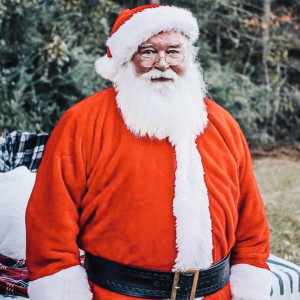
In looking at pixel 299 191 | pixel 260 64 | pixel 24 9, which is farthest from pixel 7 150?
pixel 260 64

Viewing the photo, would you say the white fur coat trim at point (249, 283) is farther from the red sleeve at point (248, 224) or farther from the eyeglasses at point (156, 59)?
the eyeglasses at point (156, 59)

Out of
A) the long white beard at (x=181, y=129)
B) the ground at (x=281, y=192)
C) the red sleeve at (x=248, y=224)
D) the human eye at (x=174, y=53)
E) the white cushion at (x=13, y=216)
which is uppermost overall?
the human eye at (x=174, y=53)

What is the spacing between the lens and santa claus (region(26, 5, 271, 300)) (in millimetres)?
1893

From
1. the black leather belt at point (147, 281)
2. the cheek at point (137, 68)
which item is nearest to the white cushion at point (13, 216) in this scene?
the black leather belt at point (147, 281)

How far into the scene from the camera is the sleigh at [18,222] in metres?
2.81

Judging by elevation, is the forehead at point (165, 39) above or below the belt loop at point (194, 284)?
above

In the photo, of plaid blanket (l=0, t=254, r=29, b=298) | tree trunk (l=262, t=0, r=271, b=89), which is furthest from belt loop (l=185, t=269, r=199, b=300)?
tree trunk (l=262, t=0, r=271, b=89)

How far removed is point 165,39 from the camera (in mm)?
2055

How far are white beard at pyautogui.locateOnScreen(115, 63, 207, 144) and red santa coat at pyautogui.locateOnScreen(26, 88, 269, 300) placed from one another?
A: 2.0 inches

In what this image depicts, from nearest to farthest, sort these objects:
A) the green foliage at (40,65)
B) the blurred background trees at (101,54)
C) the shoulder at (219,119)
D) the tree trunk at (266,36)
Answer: the shoulder at (219,119) → the green foliage at (40,65) → the blurred background trees at (101,54) → the tree trunk at (266,36)

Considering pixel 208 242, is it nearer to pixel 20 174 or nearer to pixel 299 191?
pixel 20 174

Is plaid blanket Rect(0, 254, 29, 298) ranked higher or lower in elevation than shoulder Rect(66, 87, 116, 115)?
lower

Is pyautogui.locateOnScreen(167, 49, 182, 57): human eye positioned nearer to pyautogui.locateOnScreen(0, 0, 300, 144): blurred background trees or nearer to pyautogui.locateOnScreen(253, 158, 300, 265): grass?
pyautogui.locateOnScreen(253, 158, 300, 265): grass

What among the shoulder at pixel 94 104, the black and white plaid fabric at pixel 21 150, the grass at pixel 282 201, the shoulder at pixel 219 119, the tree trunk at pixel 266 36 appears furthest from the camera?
the tree trunk at pixel 266 36
